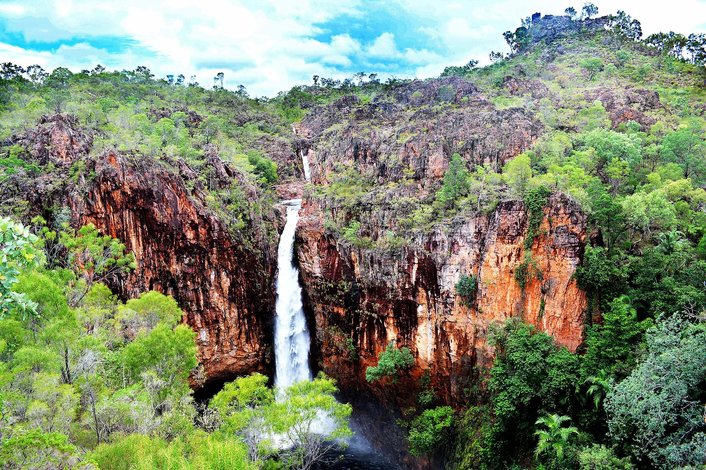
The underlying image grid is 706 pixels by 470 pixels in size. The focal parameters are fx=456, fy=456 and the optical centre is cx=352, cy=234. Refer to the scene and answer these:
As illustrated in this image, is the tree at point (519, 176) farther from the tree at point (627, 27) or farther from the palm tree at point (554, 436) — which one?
the tree at point (627, 27)

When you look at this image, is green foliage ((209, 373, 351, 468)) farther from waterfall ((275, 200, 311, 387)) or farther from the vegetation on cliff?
waterfall ((275, 200, 311, 387))

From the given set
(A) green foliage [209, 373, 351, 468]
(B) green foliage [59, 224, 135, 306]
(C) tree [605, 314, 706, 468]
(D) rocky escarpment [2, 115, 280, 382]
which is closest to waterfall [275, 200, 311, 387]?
(D) rocky escarpment [2, 115, 280, 382]

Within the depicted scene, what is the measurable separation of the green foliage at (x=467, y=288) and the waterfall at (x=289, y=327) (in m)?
11.7

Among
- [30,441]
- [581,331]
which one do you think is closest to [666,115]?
[581,331]

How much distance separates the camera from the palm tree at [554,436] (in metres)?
16.5

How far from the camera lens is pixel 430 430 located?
861 inches

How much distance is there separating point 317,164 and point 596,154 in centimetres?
2338

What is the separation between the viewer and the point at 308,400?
17375 mm

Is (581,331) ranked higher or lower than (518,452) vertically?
higher

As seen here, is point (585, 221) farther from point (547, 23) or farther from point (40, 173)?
point (547, 23)

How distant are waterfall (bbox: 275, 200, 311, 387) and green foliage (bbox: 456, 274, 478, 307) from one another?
11.7 m

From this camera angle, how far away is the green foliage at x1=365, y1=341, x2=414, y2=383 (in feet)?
78.5

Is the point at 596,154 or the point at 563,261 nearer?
the point at 563,261

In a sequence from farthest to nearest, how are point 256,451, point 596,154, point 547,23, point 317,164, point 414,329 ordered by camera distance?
point 547,23 < point 317,164 < point 596,154 < point 414,329 < point 256,451
